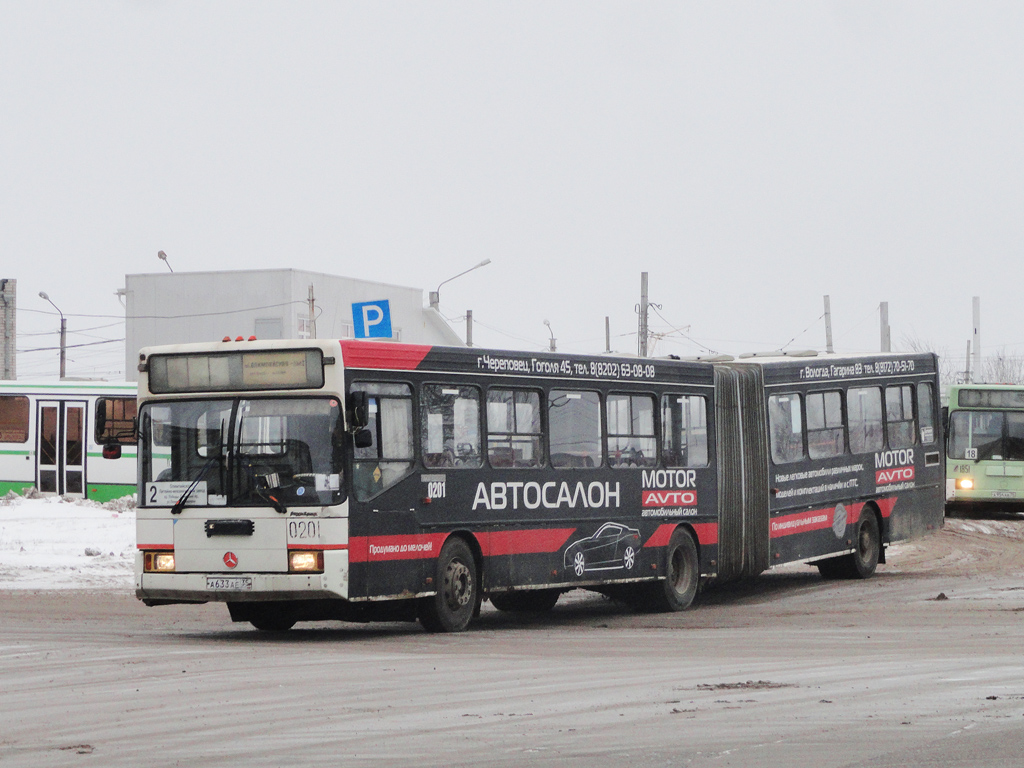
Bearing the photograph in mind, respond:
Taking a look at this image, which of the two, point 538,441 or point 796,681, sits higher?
point 538,441

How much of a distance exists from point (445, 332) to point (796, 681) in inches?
2299

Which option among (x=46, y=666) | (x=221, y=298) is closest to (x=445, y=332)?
(x=221, y=298)

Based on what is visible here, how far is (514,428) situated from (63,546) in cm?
1068

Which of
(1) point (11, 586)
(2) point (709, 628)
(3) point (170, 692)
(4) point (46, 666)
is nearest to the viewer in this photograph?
(3) point (170, 692)

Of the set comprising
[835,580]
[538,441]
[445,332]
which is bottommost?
[835,580]

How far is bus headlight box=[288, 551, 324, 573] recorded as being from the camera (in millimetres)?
13641

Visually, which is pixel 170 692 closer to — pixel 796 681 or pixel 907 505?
pixel 796 681

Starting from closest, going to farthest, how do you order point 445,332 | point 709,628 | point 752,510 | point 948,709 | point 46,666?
point 948,709, point 46,666, point 709,628, point 752,510, point 445,332

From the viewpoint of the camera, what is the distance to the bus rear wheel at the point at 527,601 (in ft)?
59.4

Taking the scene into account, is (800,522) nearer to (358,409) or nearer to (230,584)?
(358,409)

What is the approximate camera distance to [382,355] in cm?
1429

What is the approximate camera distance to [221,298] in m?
60.1

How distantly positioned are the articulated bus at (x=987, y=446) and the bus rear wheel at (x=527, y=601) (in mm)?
17754

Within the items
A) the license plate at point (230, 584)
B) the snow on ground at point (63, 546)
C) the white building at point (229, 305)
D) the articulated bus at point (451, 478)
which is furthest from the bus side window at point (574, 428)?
the white building at point (229, 305)
